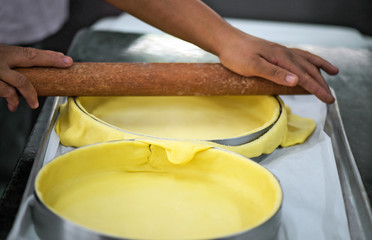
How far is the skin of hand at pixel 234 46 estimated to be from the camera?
109 centimetres

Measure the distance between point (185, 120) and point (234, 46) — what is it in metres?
0.21

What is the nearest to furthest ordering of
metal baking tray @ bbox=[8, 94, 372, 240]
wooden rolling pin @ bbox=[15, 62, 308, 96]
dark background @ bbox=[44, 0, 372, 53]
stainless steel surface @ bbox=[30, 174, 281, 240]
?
stainless steel surface @ bbox=[30, 174, 281, 240] → metal baking tray @ bbox=[8, 94, 372, 240] → wooden rolling pin @ bbox=[15, 62, 308, 96] → dark background @ bbox=[44, 0, 372, 53]

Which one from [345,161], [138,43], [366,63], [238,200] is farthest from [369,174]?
[138,43]

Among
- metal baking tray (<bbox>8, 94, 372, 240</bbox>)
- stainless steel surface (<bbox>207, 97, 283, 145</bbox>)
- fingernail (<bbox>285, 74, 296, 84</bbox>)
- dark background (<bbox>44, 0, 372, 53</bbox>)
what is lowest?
dark background (<bbox>44, 0, 372, 53</bbox>)

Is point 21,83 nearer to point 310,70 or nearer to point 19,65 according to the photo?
point 19,65

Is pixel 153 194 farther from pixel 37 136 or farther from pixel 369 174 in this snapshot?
pixel 369 174

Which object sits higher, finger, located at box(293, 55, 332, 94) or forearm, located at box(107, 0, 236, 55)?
forearm, located at box(107, 0, 236, 55)

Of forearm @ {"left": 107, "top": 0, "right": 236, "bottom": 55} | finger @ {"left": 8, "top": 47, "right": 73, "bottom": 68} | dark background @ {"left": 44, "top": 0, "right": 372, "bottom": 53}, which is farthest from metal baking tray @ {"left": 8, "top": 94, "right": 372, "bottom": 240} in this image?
dark background @ {"left": 44, "top": 0, "right": 372, "bottom": 53}

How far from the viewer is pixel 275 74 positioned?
42.5 inches

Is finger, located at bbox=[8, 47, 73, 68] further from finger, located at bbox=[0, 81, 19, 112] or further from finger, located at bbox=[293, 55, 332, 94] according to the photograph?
finger, located at bbox=[293, 55, 332, 94]

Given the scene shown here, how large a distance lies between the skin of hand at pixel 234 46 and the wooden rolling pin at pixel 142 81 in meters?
0.03

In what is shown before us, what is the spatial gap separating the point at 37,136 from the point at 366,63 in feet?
3.76

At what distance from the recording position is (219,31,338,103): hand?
108cm

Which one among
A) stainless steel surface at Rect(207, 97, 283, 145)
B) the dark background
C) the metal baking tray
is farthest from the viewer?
the dark background
